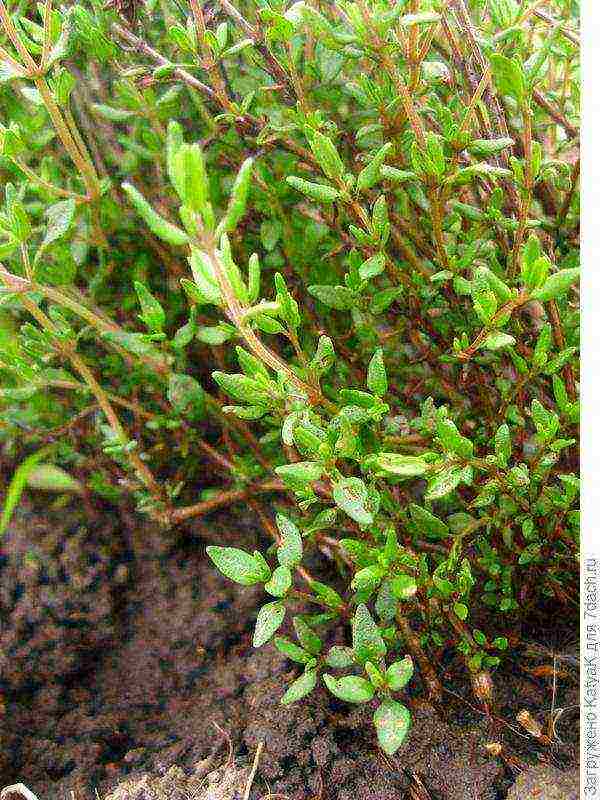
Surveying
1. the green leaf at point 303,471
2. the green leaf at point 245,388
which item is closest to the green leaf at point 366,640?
the green leaf at point 303,471

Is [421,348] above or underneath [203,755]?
above

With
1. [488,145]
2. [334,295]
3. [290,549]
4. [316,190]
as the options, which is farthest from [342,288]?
[290,549]

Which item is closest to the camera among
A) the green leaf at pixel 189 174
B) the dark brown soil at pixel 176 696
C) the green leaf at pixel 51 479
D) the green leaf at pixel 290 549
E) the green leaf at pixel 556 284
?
the green leaf at pixel 189 174

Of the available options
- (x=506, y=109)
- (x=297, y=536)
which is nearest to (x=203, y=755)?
(x=297, y=536)

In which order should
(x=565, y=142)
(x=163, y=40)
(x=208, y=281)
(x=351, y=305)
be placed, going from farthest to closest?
1. (x=163, y=40)
2. (x=565, y=142)
3. (x=351, y=305)
4. (x=208, y=281)

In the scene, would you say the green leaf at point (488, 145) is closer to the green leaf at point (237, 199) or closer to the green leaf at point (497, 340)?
the green leaf at point (497, 340)

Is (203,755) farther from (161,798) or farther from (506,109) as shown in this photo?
(506,109)
